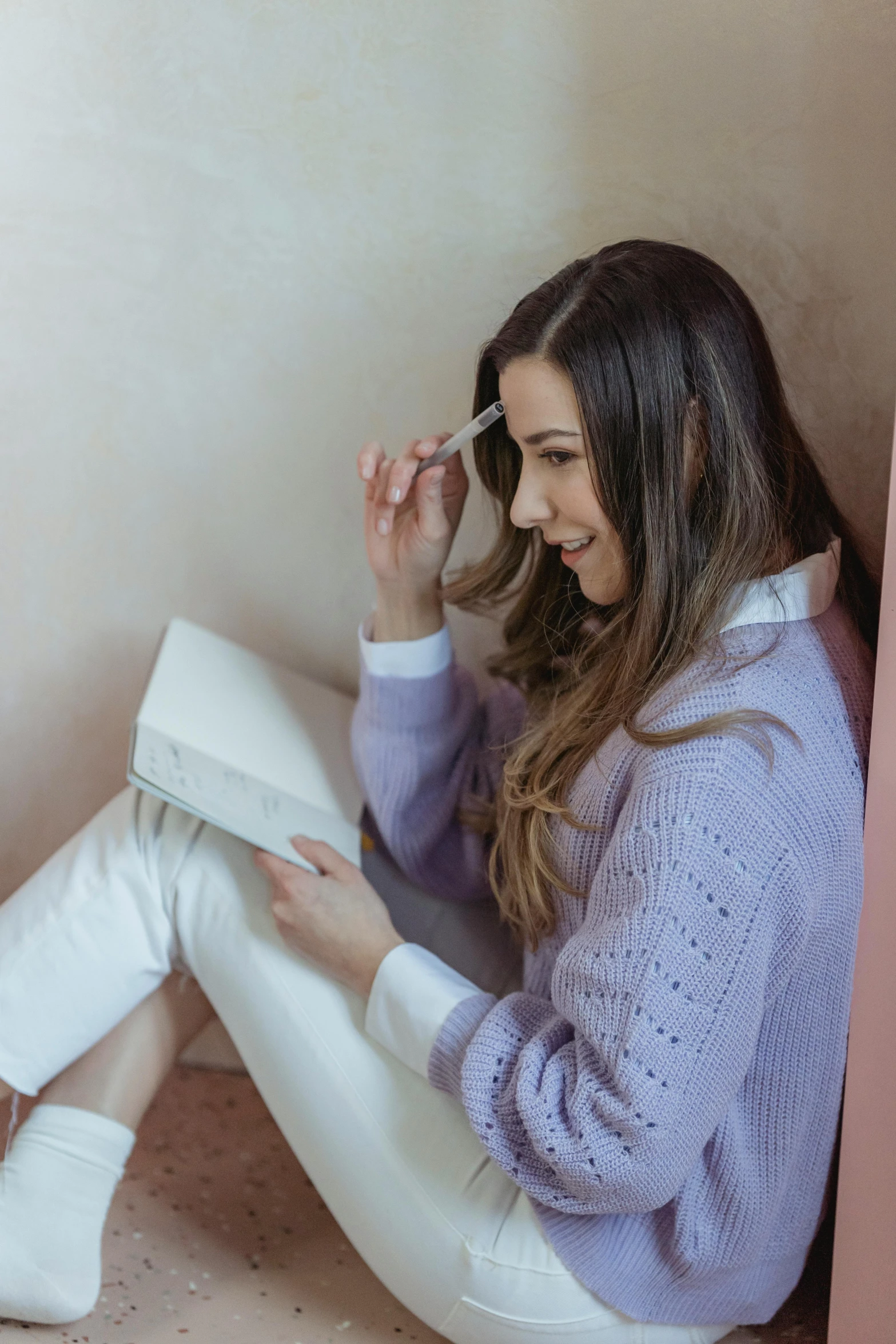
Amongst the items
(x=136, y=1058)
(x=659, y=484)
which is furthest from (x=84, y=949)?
(x=659, y=484)

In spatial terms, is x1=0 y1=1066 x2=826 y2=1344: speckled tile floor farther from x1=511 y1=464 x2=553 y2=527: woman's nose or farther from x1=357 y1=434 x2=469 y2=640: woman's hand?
x1=511 y1=464 x2=553 y2=527: woman's nose

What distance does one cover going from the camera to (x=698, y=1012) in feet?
2.29

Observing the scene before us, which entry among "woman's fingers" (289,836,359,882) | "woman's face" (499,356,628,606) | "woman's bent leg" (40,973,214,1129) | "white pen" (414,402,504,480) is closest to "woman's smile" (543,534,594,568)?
"woman's face" (499,356,628,606)

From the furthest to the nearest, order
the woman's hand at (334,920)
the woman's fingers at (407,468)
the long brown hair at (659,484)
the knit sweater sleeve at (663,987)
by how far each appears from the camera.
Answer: the woman's fingers at (407,468)
the woman's hand at (334,920)
the long brown hair at (659,484)
the knit sweater sleeve at (663,987)

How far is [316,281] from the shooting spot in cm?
111

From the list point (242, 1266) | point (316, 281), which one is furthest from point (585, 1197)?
point (316, 281)

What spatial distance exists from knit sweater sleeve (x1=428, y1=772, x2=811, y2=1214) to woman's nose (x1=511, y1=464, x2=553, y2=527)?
0.23 m

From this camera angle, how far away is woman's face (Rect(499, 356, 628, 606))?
32.4 inches

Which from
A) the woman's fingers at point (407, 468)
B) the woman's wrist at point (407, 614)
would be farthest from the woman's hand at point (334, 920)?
the woman's fingers at point (407, 468)

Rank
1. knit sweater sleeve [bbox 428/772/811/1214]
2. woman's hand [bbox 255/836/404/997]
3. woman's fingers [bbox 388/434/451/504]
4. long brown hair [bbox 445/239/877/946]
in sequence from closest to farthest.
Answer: knit sweater sleeve [bbox 428/772/811/1214] < long brown hair [bbox 445/239/877/946] < woman's hand [bbox 255/836/404/997] < woman's fingers [bbox 388/434/451/504]

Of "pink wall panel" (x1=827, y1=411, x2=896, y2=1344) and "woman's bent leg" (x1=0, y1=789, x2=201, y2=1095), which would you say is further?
"woman's bent leg" (x1=0, y1=789, x2=201, y2=1095)

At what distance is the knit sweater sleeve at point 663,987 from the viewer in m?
0.70

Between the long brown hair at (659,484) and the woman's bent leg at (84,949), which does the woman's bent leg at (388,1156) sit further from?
the long brown hair at (659,484)

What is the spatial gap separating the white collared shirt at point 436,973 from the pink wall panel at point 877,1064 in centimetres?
8
